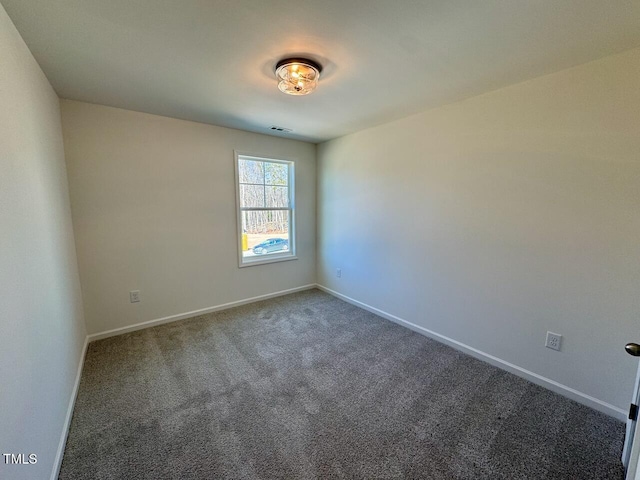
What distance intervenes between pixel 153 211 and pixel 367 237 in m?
2.50

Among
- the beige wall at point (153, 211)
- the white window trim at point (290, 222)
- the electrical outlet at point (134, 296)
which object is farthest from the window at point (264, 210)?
the electrical outlet at point (134, 296)

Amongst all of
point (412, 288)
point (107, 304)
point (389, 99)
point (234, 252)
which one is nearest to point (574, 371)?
point (412, 288)

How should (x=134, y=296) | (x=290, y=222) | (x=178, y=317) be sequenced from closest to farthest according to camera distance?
(x=134, y=296)
(x=178, y=317)
(x=290, y=222)

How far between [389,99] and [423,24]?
3.13ft

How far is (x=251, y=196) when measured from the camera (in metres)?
3.59

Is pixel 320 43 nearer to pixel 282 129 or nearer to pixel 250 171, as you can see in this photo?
pixel 282 129

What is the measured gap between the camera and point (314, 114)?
105 inches

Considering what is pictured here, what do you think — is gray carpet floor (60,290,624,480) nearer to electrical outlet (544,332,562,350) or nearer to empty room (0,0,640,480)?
empty room (0,0,640,480)

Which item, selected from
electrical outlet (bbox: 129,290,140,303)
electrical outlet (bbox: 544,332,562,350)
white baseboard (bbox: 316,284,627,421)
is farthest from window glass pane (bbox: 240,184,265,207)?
electrical outlet (bbox: 544,332,562,350)

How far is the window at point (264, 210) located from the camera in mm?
3508

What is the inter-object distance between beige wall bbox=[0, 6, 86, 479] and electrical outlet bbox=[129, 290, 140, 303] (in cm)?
77

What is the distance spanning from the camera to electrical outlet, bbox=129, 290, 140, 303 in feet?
9.19

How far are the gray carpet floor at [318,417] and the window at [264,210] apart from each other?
4.64 feet

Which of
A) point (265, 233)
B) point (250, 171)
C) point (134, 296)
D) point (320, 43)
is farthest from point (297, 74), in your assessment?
point (134, 296)
